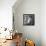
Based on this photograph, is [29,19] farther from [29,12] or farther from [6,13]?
[6,13]

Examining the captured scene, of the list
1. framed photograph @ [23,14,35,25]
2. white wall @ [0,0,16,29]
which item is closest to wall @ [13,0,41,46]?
framed photograph @ [23,14,35,25]

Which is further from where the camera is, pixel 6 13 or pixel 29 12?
pixel 29 12

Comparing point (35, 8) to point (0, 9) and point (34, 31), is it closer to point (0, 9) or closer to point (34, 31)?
point (34, 31)

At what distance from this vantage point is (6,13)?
4531 mm

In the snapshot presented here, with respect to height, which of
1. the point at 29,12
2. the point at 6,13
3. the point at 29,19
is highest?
the point at 29,12

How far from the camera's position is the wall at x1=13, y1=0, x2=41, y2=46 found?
5.60m

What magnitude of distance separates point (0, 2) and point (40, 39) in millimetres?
2644

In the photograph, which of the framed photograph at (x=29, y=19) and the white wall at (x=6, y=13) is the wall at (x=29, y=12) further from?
the white wall at (x=6, y=13)

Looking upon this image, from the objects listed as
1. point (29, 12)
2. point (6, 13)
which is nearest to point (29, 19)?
point (29, 12)

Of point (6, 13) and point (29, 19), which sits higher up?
point (6, 13)

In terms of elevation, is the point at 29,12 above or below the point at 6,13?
above

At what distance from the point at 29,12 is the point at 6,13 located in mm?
1453

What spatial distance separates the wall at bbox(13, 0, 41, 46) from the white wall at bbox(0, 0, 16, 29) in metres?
1.10

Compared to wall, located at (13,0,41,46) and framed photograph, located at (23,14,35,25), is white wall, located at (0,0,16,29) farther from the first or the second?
framed photograph, located at (23,14,35,25)
